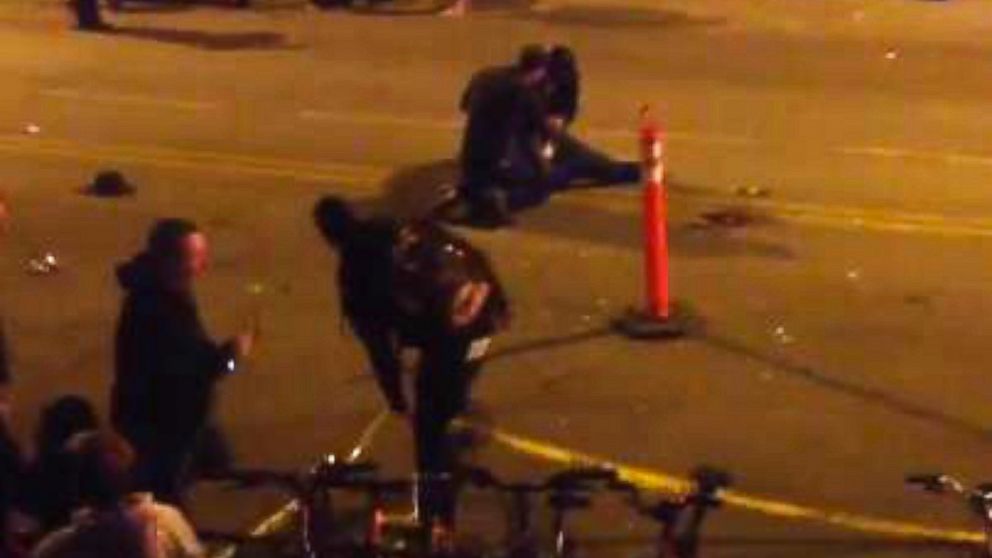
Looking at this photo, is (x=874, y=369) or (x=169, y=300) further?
(x=874, y=369)

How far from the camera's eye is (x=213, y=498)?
12188 mm

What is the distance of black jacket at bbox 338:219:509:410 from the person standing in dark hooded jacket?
0.70m

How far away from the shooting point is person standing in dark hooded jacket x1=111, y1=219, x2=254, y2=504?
1066 centimetres

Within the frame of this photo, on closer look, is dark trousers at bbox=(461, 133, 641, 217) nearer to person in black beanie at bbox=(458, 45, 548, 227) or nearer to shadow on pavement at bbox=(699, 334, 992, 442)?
person in black beanie at bbox=(458, 45, 548, 227)

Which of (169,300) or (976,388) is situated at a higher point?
(169,300)

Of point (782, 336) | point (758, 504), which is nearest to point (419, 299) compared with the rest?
point (758, 504)

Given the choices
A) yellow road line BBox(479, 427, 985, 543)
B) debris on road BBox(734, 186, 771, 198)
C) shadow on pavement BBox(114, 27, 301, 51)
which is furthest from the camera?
shadow on pavement BBox(114, 27, 301, 51)

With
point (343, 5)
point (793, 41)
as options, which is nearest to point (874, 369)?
point (793, 41)

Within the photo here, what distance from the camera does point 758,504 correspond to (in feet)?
39.3

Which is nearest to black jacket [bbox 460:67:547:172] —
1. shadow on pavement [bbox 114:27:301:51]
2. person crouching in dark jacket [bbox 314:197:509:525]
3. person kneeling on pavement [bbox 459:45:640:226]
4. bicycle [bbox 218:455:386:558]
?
person kneeling on pavement [bbox 459:45:640:226]

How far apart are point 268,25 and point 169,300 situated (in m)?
14.7

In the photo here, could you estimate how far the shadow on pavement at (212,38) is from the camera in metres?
24.0

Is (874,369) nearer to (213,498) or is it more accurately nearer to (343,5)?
(213,498)

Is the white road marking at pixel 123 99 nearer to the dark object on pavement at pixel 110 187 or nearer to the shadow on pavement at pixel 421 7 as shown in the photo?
the dark object on pavement at pixel 110 187
